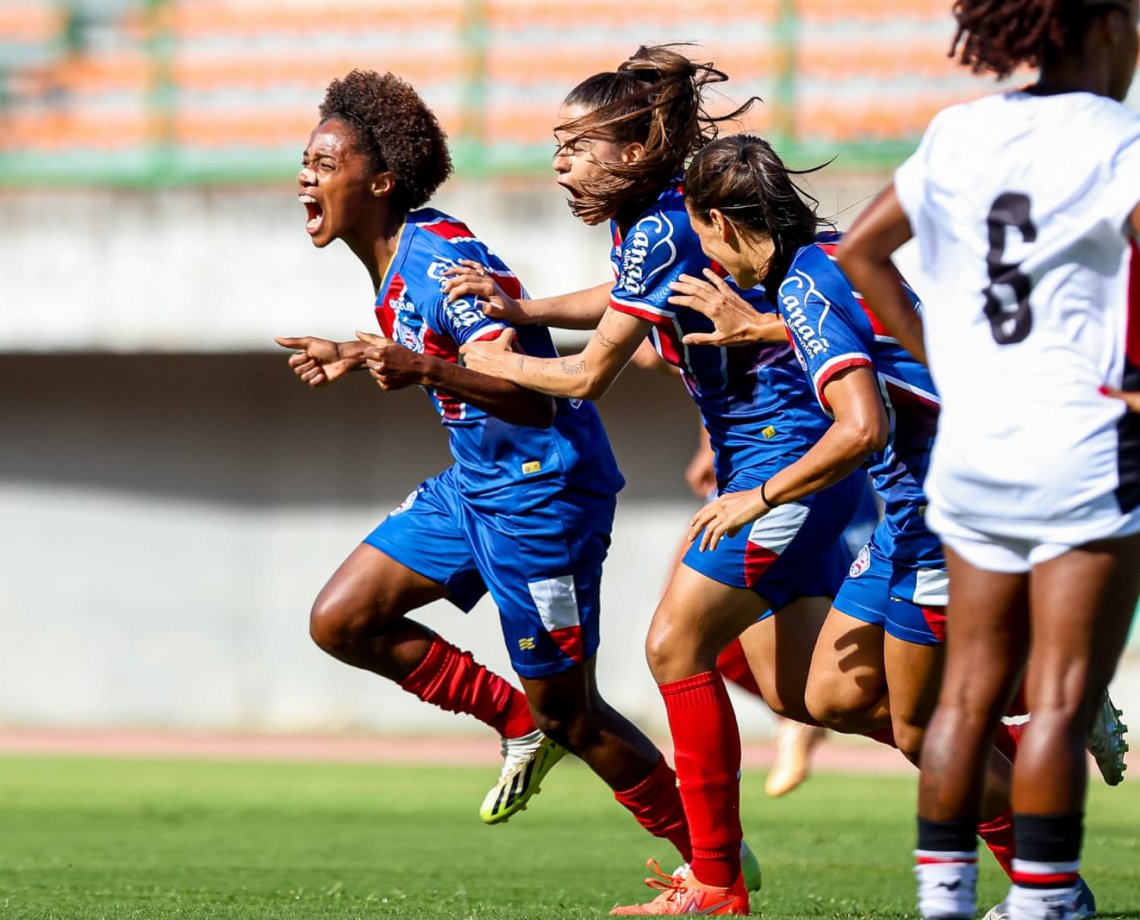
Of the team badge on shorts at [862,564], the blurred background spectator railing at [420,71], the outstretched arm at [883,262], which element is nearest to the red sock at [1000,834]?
the team badge on shorts at [862,564]

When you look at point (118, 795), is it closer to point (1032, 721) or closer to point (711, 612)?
point (711, 612)

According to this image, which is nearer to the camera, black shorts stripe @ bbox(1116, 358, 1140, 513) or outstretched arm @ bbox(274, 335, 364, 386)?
black shorts stripe @ bbox(1116, 358, 1140, 513)

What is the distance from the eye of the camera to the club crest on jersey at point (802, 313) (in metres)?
4.37

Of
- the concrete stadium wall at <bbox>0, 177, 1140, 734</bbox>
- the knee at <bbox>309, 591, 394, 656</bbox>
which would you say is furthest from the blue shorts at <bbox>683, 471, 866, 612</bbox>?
the concrete stadium wall at <bbox>0, 177, 1140, 734</bbox>

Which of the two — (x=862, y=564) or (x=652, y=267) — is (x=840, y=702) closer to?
(x=862, y=564)

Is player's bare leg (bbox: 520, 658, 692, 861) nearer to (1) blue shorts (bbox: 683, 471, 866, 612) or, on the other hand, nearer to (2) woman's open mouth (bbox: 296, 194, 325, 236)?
(1) blue shorts (bbox: 683, 471, 866, 612)

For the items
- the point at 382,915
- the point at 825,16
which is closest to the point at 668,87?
the point at 382,915

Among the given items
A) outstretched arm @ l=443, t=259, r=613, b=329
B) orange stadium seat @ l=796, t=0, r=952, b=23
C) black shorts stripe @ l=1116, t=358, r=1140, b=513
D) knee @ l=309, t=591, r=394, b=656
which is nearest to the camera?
black shorts stripe @ l=1116, t=358, r=1140, b=513

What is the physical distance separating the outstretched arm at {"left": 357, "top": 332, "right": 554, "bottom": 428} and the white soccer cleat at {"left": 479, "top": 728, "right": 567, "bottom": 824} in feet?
3.54

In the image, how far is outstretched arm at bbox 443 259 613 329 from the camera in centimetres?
536

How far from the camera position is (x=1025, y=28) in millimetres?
3350

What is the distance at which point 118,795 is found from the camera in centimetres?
902

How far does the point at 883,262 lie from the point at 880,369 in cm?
107

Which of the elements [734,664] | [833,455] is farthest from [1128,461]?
[734,664]
